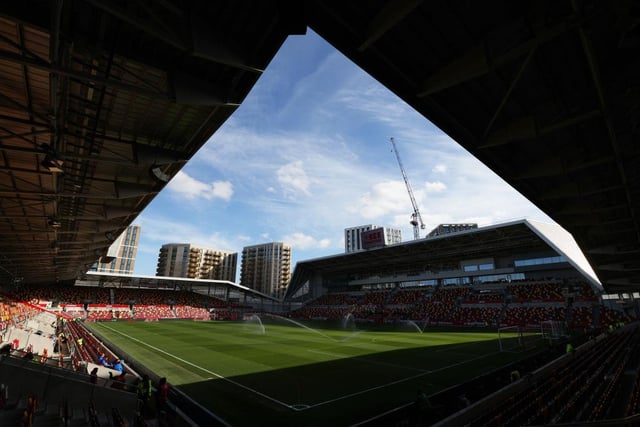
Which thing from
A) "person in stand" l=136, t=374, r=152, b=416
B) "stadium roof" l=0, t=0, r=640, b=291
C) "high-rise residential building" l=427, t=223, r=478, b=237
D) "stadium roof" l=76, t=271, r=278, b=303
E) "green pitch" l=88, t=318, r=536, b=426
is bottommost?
"green pitch" l=88, t=318, r=536, b=426

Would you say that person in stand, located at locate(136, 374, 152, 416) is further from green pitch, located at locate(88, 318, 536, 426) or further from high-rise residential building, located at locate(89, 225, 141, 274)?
high-rise residential building, located at locate(89, 225, 141, 274)

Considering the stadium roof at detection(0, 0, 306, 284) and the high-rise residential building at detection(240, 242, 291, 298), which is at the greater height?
the high-rise residential building at detection(240, 242, 291, 298)

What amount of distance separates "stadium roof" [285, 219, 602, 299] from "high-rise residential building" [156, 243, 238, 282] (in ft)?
306

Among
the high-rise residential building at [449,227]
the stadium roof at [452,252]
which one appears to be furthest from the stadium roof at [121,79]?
the high-rise residential building at [449,227]

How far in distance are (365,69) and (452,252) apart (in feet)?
189

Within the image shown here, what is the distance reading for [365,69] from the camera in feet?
21.2

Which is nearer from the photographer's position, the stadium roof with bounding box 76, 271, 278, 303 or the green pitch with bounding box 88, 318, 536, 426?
the green pitch with bounding box 88, 318, 536, 426

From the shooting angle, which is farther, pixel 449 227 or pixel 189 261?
pixel 449 227

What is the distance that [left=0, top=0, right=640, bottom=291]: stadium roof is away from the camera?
17.4 ft

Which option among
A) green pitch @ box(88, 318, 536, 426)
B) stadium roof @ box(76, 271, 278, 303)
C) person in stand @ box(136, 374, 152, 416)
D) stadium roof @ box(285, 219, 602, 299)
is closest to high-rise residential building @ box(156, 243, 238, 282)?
stadium roof @ box(76, 271, 278, 303)

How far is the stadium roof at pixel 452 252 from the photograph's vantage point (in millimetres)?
42469

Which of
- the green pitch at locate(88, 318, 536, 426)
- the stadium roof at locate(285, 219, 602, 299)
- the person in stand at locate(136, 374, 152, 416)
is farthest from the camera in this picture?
the stadium roof at locate(285, 219, 602, 299)

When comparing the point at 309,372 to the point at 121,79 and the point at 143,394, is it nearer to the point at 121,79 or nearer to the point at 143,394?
the point at 143,394

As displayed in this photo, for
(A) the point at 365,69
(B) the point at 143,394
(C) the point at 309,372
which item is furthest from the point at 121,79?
(C) the point at 309,372
